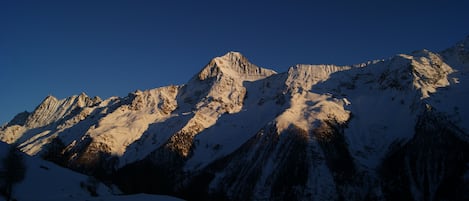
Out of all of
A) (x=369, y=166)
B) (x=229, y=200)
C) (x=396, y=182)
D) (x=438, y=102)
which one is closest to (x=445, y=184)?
(x=396, y=182)

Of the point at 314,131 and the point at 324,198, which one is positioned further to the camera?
the point at 314,131

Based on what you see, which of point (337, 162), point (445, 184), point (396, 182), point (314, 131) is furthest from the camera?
point (314, 131)

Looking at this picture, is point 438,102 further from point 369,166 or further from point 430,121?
point 369,166

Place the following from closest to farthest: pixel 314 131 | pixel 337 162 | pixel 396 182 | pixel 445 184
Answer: pixel 445 184 → pixel 396 182 → pixel 337 162 → pixel 314 131

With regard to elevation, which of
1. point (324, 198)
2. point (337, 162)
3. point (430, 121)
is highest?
point (430, 121)

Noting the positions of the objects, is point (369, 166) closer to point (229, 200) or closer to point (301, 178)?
point (301, 178)

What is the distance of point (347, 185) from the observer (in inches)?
6693

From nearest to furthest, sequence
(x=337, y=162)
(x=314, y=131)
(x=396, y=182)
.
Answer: (x=396, y=182)
(x=337, y=162)
(x=314, y=131)

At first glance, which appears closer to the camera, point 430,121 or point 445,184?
point 445,184

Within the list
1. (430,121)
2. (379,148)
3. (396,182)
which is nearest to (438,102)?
(430,121)

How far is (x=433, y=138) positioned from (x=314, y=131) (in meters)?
45.3

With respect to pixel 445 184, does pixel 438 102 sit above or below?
above

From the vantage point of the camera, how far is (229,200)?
185 metres

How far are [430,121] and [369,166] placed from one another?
90.7 ft
